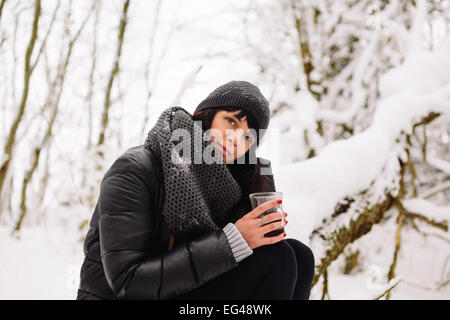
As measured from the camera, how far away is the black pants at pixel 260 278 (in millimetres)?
1050

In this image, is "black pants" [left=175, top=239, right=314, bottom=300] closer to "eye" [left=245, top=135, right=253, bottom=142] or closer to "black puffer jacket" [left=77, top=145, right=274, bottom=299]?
"black puffer jacket" [left=77, top=145, right=274, bottom=299]

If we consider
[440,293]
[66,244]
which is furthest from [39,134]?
[440,293]

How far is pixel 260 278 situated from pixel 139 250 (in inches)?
19.1

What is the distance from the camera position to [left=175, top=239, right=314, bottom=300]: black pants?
1.05 m

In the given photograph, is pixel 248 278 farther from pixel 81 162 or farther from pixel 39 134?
pixel 39 134

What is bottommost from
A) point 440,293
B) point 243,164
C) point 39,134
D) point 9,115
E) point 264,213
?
point 440,293

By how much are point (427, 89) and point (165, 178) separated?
268cm

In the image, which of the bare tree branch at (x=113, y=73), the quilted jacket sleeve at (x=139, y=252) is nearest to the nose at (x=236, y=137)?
the quilted jacket sleeve at (x=139, y=252)

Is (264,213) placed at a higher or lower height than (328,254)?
higher

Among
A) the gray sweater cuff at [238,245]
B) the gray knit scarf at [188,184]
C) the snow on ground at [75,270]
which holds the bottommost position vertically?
the snow on ground at [75,270]

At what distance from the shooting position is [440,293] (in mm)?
3734

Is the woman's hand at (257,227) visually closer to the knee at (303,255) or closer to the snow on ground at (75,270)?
the knee at (303,255)

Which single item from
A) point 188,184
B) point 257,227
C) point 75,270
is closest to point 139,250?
point 188,184

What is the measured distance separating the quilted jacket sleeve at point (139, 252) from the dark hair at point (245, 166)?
553 mm
